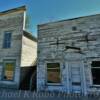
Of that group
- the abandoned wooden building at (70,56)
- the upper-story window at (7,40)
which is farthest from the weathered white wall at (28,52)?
the abandoned wooden building at (70,56)

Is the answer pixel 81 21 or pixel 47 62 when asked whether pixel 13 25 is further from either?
pixel 81 21

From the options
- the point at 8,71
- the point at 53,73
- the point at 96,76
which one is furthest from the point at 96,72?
the point at 8,71

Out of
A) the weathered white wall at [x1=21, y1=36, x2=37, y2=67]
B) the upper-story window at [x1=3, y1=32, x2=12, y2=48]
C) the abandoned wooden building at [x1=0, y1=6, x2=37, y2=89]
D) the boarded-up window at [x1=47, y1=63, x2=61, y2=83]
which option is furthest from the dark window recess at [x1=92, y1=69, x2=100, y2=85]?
the upper-story window at [x1=3, y1=32, x2=12, y2=48]

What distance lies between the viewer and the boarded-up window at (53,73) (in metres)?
9.81

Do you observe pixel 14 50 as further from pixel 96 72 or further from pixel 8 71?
pixel 96 72

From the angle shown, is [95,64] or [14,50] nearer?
[95,64]

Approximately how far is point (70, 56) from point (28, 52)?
523 centimetres

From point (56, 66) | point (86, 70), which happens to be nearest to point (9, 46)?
point (56, 66)

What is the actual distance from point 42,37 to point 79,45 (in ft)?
10.3

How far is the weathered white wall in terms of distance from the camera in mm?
12265

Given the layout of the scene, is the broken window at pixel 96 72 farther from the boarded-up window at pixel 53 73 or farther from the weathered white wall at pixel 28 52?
the weathered white wall at pixel 28 52

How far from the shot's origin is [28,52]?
13336 millimetres

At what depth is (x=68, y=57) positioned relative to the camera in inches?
379

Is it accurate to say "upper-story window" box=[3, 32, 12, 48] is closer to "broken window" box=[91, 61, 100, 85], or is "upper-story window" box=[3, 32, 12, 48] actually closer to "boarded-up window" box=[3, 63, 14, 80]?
"boarded-up window" box=[3, 63, 14, 80]
